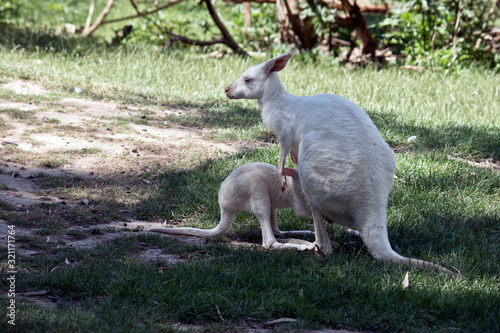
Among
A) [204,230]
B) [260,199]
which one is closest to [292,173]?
[260,199]

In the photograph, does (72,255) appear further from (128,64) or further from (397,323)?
(128,64)

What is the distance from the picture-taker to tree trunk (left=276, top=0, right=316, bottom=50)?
10086mm

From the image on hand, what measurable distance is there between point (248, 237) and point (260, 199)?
1.58 ft

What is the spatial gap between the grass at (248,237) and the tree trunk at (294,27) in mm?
2759

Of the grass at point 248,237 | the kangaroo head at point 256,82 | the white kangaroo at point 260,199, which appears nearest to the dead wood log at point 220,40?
the grass at point 248,237

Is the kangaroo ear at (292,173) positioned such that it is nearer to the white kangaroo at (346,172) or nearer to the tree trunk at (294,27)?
the white kangaroo at (346,172)

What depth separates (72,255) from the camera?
3.34 meters

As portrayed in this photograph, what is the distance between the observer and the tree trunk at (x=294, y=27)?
33.1 feet

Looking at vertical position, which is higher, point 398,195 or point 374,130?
point 374,130

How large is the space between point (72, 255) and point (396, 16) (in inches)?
320

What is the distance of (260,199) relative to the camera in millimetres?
3709

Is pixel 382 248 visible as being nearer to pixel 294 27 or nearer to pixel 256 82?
pixel 256 82

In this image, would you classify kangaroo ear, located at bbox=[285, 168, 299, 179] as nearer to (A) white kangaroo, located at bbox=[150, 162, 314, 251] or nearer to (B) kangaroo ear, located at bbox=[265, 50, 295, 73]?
(A) white kangaroo, located at bbox=[150, 162, 314, 251]

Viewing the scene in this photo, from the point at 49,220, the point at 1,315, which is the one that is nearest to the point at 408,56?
the point at 49,220
